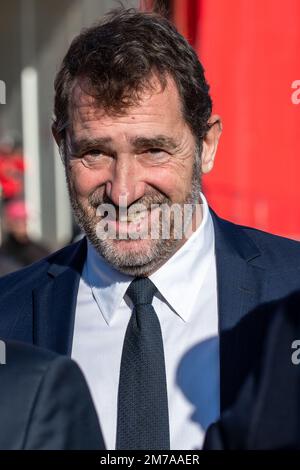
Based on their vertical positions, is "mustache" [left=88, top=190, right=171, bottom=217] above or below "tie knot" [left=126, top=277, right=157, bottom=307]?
above

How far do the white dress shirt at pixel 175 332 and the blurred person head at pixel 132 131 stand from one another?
74 millimetres

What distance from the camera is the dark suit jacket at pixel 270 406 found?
4.90ft

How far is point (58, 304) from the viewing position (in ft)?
8.21

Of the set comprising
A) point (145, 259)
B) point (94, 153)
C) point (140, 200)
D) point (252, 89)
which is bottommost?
point (145, 259)

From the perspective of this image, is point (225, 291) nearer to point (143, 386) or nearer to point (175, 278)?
point (175, 278)

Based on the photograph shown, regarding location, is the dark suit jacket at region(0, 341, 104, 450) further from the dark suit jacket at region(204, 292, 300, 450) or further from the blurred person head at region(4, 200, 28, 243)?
the blurred person head at region(4, 200, 28, 243)

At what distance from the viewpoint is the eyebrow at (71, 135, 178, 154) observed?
7.61ft

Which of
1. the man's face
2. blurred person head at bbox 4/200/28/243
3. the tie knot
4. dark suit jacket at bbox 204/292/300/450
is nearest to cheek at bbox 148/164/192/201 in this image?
the man's face

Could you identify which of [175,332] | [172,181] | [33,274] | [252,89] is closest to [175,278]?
[175,332]

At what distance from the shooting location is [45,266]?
2711mm

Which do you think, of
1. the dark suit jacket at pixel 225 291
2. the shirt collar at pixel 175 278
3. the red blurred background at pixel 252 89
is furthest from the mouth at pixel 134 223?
the red blurred background at pixel 252 89

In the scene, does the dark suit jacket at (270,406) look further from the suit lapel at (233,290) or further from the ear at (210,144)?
the ear at (210,144)

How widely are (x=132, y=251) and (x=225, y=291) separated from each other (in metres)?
0.26

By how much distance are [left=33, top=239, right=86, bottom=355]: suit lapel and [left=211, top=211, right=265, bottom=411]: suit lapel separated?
0.39m
